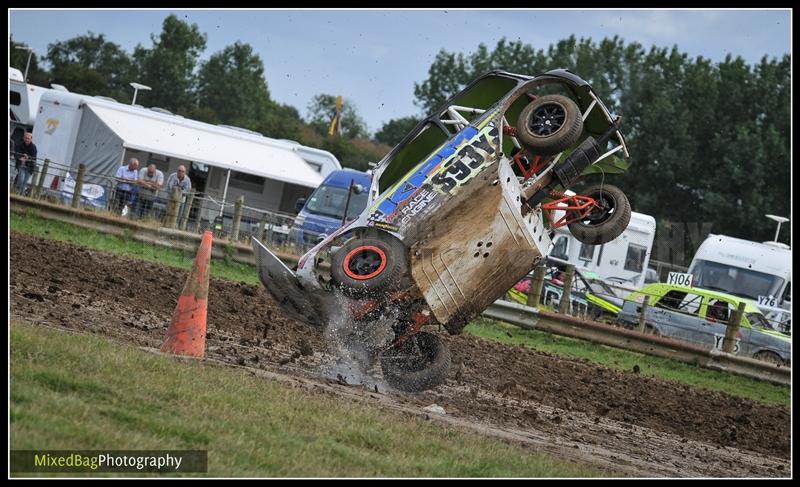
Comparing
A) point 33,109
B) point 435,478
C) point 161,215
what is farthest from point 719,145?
point 435,478

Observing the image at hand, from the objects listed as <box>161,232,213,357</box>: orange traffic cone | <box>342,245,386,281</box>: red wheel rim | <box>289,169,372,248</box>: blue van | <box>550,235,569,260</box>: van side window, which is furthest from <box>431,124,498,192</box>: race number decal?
<box>550,235,569,260</box>: van side window

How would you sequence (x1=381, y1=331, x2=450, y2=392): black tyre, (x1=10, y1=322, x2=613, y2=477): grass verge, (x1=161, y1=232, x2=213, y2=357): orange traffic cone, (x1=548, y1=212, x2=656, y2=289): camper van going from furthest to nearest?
(x1=548, y1=212, x2=656, y2=289): camper van, (x1=381, y1=331, x2=450, y2=392): black tyre, (x1=161, y1=232, x2=213, y2=357): orange traffic cone, (x1=10, y1=322, x2=613, y2=477): grass verge

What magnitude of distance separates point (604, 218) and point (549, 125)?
124 centimetres

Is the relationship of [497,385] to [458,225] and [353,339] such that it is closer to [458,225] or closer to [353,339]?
[353,339]

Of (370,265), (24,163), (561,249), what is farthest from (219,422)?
(561,249)

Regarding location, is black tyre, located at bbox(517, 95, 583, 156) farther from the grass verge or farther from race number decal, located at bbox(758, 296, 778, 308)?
race number decal, located at bbox(758, 296, 778, 308)

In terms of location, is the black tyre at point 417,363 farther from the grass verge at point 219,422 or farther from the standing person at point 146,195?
the standing person at point 146,195

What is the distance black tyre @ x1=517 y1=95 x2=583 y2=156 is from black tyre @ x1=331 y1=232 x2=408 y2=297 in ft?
4.68

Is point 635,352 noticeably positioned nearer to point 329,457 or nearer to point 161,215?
point 161,215

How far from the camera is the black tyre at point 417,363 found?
10.4 meters

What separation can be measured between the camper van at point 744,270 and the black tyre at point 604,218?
19.8 meters

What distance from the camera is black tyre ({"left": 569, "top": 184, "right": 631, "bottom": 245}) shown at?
10531 millimetres

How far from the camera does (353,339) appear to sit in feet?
34.1

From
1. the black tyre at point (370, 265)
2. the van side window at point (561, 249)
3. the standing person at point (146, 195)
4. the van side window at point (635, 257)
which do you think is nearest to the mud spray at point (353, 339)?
the black tyre at point (370, 265)
